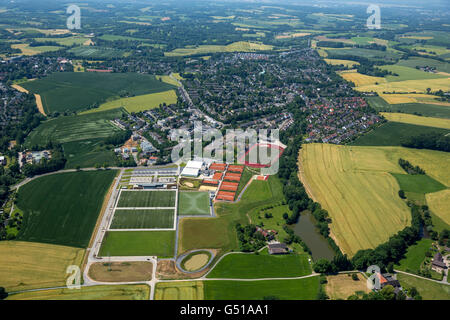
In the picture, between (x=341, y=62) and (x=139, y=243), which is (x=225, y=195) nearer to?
(x=139, y=243)

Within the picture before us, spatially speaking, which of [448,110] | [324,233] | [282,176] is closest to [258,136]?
[282,176]

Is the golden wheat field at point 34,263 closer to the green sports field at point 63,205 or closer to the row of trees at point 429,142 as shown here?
the green sports field at point 63,205

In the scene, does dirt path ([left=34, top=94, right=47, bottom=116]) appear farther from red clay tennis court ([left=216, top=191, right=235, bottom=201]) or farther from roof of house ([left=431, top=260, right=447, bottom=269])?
roof of house ([left=431, top=260, right=447, bottom=269])

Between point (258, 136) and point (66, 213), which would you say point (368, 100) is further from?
point (66, 213)

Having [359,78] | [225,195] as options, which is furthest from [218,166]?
[359,78]

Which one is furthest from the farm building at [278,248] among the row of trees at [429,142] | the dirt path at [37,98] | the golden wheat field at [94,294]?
the dirt path at [37,98]
